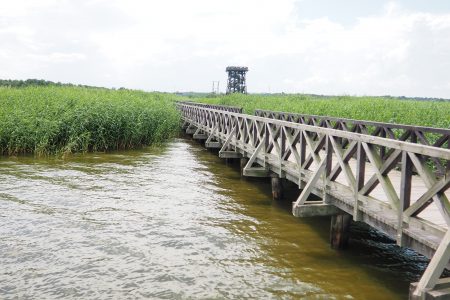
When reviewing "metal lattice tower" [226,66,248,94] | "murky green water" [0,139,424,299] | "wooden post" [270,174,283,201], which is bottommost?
"murky green water" [0,139,424,299]

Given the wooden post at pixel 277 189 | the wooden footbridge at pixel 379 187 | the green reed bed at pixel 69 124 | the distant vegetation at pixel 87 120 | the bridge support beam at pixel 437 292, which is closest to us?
the bridge support beam at pixel 437 292

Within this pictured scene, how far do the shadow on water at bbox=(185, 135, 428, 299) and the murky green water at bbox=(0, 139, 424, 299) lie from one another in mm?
19

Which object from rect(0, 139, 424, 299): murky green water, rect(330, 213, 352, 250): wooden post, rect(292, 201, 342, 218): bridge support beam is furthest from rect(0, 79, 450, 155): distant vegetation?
rect(292, 201, 342, 218): bridge support beam

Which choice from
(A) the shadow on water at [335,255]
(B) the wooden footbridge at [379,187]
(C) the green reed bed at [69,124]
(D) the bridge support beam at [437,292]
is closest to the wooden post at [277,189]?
(B) the wooden footbridge at [379,187]

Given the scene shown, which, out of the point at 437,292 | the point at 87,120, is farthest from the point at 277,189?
the point at 87,120

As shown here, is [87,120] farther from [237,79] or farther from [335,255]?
[237,79]

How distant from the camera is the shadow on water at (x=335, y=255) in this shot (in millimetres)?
6406

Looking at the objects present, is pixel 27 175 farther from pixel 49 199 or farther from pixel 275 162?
pixel 275 162

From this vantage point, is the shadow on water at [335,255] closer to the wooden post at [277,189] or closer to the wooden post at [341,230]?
the wooden post at [341,230]

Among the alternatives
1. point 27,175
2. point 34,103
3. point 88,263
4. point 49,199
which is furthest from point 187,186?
point 34,103

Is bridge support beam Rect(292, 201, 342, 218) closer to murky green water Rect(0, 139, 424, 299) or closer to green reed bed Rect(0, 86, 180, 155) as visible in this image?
murky green water Rect(0, 139, 424, 299)

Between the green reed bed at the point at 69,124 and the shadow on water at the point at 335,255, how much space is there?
9935 mm

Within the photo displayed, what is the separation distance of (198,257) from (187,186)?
5644mm

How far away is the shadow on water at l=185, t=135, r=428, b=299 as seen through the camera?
6.41 meters
